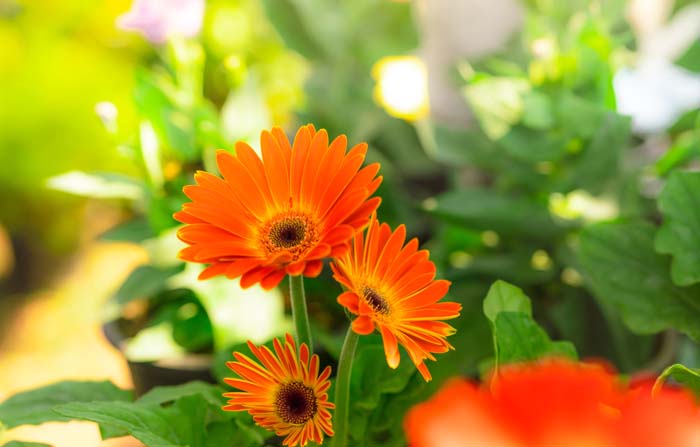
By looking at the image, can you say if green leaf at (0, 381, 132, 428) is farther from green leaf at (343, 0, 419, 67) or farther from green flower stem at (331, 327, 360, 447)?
green leaf at (343, 0, 419, 67)

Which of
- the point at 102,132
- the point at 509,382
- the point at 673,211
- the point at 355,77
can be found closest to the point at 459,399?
the point at 509,382

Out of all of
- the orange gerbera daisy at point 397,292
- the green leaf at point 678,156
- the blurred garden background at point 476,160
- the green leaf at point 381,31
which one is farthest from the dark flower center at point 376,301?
the green leaf at point 381,31

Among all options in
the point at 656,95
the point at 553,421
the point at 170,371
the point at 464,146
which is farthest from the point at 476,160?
the point at 553,421

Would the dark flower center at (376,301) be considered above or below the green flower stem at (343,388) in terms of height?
above

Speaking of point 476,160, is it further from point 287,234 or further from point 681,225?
point 287,234

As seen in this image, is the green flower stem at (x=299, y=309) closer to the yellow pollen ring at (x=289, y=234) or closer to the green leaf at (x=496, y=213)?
the yellow pollen ring at (x=289, y=234)

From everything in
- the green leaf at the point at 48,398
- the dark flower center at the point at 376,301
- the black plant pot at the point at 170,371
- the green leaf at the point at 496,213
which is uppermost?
the green leaf at the point at 496,213

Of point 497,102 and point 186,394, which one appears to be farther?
point 497,102
